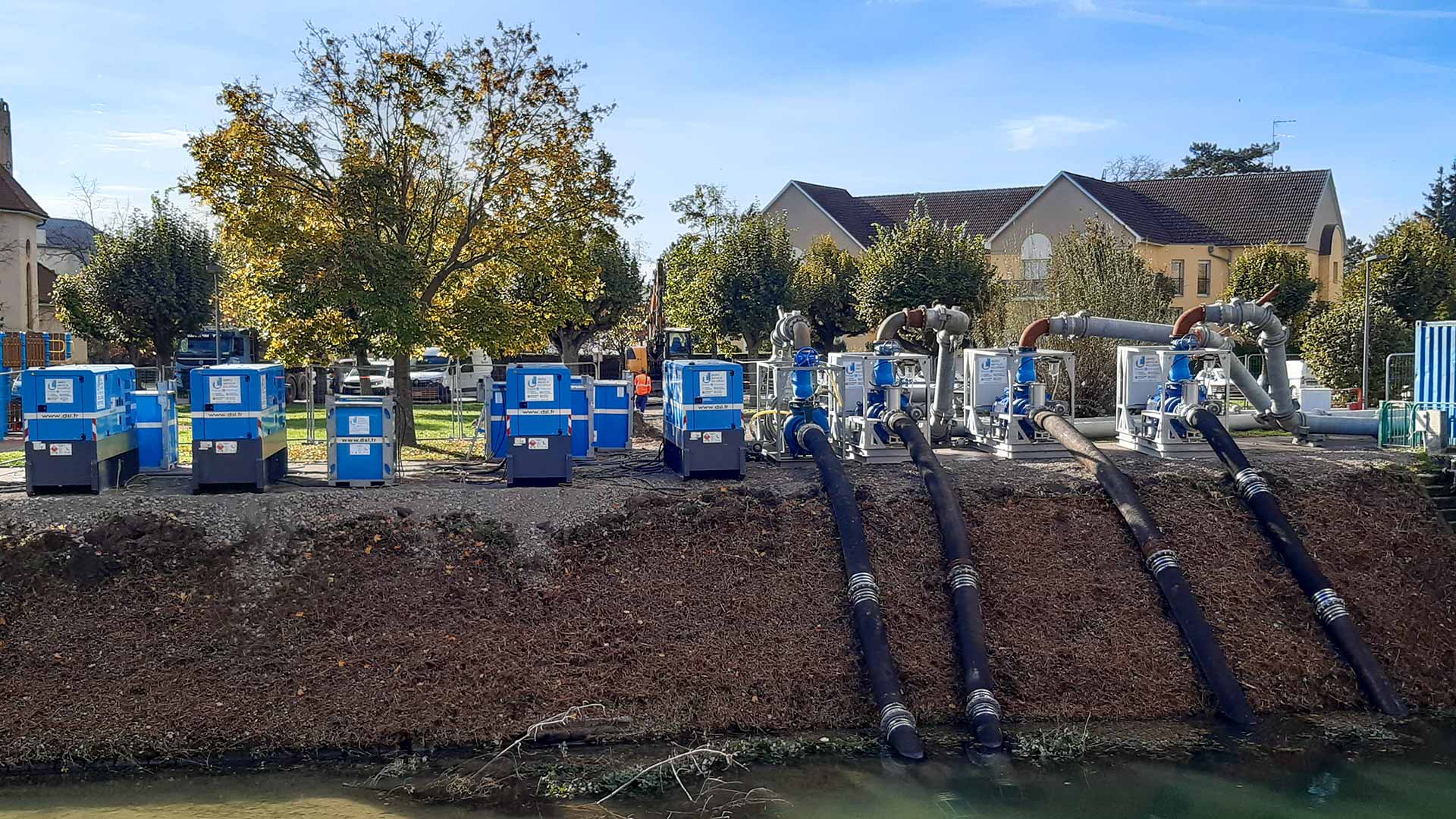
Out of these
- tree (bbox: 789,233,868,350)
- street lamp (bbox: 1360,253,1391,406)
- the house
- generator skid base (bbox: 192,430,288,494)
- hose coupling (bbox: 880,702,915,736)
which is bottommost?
hose coupling (bbox: 880,702,915,736)

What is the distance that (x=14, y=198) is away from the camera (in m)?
36.4

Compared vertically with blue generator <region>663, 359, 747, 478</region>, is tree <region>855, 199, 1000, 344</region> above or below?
above

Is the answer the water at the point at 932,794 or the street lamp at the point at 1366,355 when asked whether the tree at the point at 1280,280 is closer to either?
the street lamp at the point at 1366,355

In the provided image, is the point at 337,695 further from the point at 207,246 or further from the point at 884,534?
the point at 207,246

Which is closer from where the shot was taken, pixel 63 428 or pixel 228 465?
pixel 63 428

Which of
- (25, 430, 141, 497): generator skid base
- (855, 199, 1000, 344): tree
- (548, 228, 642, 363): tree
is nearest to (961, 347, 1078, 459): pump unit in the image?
(855, 199, 1000, 344): tree

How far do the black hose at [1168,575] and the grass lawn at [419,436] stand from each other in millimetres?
9911

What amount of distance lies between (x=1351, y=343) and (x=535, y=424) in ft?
62.7

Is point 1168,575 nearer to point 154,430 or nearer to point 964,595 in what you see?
point 964,595

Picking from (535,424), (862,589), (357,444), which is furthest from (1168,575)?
(357,444)

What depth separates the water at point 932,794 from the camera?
9.29m

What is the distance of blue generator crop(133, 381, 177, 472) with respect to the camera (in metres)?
15.5

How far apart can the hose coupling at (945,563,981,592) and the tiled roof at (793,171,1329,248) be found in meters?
28.0

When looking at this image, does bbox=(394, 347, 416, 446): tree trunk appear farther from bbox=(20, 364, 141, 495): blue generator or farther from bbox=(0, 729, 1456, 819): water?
bbox=(0, 729, 1456, 819): water
